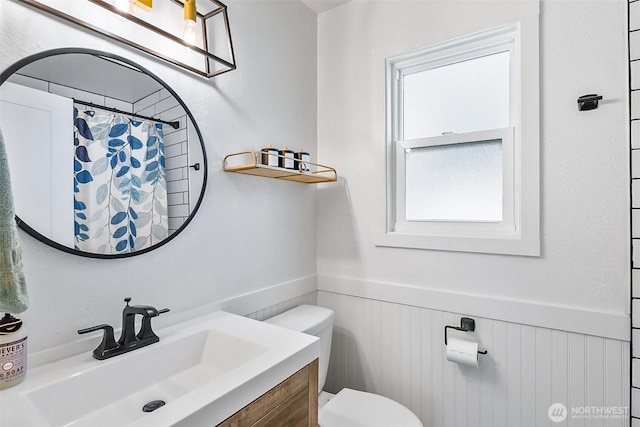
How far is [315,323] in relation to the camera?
4.98ft

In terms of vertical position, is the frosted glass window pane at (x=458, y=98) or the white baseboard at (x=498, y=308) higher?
the frosted glass window pane at (x=458, y=98)

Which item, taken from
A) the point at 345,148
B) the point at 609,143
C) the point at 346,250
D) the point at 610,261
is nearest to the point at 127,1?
the point at 345,148

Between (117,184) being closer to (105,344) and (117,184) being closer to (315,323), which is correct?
(105,344)

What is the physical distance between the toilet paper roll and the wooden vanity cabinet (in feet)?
2.25

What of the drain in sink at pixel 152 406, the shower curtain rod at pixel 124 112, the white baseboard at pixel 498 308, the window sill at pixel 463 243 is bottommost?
the drain in sink at pixel 152 406

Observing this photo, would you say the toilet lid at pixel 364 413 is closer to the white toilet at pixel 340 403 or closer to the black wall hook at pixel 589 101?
the white toilet at pixel 340 403

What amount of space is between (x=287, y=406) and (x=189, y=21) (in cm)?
126

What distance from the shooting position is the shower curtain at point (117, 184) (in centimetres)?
96

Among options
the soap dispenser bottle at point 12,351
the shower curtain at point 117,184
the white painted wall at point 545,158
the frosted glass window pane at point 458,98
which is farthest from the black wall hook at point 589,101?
the soap dispenser bottle at point 12,351

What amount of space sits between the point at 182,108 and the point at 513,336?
1.62m

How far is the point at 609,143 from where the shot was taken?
121cm

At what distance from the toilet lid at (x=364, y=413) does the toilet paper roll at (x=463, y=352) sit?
0.30 meters

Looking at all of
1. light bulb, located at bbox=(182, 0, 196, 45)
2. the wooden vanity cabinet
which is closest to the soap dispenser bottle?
the wooden vanity cabinet

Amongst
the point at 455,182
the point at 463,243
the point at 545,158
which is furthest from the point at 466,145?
the point at 463,243
